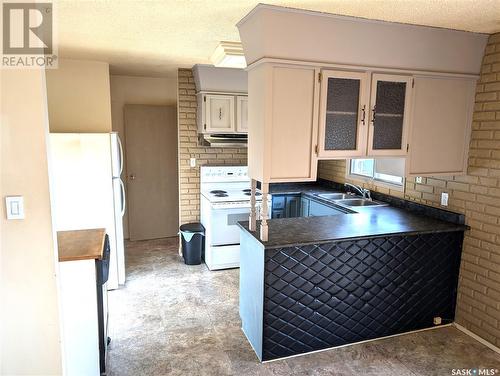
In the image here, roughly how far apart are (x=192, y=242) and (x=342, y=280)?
7.21 ft

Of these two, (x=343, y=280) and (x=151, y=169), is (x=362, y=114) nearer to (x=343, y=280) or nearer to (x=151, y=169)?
(x=343, y=280)

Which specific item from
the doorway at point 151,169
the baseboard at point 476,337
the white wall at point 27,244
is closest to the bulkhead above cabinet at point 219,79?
the doorway at point 151,169

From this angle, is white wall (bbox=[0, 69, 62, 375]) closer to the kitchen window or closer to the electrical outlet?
the kitchen window

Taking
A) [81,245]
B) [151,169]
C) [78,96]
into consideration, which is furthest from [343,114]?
[151,169]

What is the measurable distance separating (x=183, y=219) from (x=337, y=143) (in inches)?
109

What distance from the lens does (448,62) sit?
2.69 m

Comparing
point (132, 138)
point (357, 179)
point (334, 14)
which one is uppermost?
point (334, 14)

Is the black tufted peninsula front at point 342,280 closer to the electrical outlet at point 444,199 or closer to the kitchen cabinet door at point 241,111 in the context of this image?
the electrical outlet at point 444,199

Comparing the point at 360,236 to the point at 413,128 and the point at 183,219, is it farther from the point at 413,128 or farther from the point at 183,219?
the point at 183,219

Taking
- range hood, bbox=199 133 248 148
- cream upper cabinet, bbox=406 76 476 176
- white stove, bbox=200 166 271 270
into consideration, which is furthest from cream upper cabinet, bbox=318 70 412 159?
range hood, bbox=199 133 248 148

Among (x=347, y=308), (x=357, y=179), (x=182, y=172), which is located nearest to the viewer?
(x=347, y=308)

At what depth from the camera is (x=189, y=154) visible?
4660 millimetres

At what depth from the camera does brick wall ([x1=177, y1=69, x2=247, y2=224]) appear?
14.9 feet

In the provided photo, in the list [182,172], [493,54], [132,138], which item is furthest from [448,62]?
[132,138]
